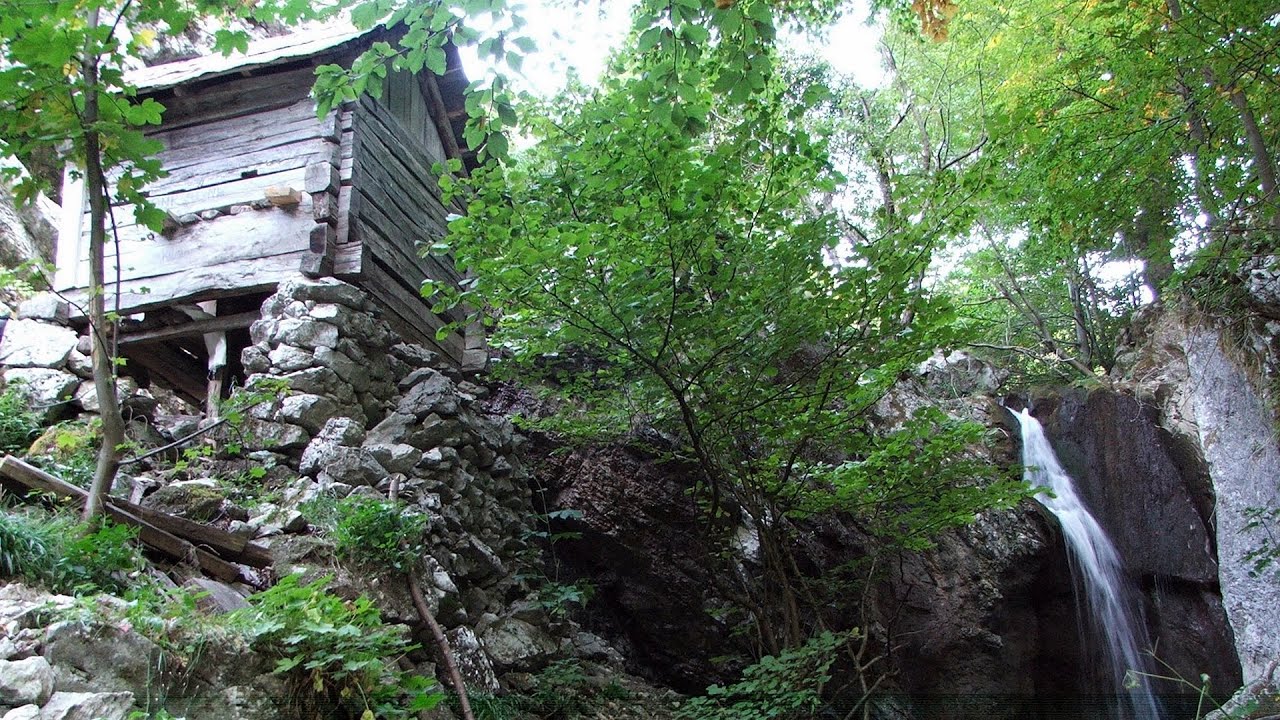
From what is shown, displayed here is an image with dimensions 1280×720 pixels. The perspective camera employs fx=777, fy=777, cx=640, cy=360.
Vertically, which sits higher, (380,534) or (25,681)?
(380,534)

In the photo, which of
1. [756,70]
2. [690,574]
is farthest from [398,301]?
[756,70]

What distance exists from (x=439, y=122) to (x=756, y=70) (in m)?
7.85

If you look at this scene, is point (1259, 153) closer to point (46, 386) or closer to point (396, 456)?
point (396, 456)

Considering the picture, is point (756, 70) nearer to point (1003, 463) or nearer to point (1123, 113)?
point (1123, 113)

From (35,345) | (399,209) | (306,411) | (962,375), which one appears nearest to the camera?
(306,411)

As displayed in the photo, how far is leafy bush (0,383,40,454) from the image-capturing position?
5.50 meters

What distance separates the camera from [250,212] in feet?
24.6

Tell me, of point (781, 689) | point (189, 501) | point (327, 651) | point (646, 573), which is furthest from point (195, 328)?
point (781, 689)

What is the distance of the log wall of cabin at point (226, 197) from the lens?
23.6 ft

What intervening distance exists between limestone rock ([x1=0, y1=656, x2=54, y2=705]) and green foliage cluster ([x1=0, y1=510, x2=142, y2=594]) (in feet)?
2.26

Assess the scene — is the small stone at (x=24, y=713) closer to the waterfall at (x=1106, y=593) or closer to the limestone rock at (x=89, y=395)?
the limestone rock at (x=89, y=395)

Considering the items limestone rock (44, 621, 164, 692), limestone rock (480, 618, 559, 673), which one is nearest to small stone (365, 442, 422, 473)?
limestone rock (480, 618, 559, 673)

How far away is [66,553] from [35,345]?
4335 millimetres

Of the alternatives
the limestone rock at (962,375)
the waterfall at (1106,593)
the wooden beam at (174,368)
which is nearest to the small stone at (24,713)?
the wooden beam at (174,368)
